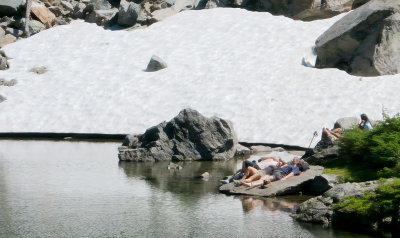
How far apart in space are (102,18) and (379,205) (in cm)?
3780

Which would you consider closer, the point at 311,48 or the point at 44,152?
the point at 44,152

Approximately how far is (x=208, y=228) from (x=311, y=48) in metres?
27.1

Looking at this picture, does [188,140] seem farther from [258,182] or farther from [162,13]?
[162,13]

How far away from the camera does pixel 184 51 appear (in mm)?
47562

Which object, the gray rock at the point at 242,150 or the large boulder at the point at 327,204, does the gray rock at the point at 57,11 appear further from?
the large boulder at the point at 327,204

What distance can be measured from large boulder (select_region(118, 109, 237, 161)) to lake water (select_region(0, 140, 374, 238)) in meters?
0.79

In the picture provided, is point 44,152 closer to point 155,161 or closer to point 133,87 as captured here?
point 155,161

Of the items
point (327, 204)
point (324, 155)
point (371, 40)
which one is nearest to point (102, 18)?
point (371, 40)

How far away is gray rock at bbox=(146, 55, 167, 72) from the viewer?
4578 cm

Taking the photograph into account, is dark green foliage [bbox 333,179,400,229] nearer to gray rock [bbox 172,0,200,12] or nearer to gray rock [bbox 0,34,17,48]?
gray rock [bbox 172,0,200,12]

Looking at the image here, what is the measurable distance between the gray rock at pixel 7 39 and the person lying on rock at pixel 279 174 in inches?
1227

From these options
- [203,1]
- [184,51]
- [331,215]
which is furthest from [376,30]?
[331,215]

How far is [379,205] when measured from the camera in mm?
18828

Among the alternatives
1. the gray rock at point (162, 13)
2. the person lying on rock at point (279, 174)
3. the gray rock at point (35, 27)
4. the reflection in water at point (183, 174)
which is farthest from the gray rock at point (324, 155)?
the gray rock at point (35, 27)
